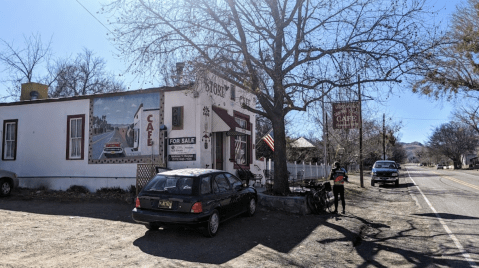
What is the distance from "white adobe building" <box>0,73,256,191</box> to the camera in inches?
553

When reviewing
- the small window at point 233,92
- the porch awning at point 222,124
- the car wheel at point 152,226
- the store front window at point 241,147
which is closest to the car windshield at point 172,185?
the car wheel at point 152,226

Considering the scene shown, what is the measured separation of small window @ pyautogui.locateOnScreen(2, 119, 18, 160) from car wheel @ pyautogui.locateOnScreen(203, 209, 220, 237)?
1400 cm

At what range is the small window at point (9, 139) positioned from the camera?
677 inches

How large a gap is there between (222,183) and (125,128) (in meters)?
7.73

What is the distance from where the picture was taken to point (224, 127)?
1470 cm

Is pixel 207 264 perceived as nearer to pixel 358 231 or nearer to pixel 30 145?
pixel 358 231

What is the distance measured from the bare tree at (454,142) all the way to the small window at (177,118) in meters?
95.2

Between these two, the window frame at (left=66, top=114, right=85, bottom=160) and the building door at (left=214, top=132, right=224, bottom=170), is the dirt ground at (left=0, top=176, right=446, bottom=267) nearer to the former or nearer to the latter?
the window frame at (left=66, top=114, right=85, bottom=160)

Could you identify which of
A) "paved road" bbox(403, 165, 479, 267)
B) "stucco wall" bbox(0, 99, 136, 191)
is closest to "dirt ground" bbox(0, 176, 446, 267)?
"paved road" bbox(403, 165, 479, 267)

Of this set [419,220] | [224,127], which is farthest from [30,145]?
[419,220]

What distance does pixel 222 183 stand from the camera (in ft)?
28.9

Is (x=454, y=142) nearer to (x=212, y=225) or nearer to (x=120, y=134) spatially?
(x=120, y=134)

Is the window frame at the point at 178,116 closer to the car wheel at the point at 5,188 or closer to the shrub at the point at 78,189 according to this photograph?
the shrub at the point at 78,189

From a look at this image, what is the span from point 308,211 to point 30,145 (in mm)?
13654
